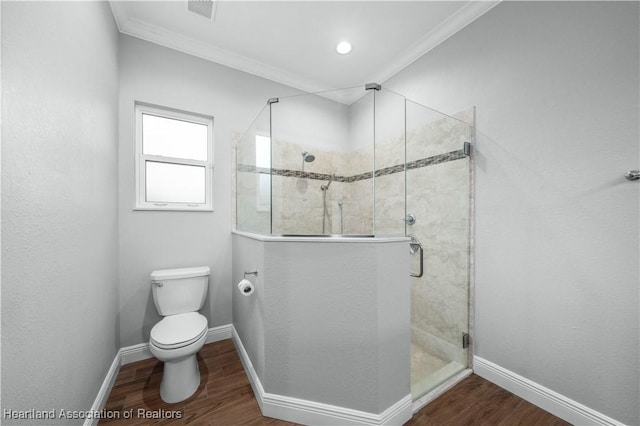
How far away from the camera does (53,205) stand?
0.96 meters

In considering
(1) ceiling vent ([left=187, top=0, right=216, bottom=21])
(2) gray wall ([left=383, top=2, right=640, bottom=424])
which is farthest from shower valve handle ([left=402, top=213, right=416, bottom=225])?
(1) ceiling vent ([left=187, top=0, right=216, bottom=21])

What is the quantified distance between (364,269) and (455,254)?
1.04m

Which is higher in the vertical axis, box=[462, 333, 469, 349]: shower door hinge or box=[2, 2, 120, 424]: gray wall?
box=[2, 2, 120, 424]: gray wall

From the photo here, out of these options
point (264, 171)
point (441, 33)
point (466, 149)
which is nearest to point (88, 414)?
point (264, 171)

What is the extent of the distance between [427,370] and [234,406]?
1.35m

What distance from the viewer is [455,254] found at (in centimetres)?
189

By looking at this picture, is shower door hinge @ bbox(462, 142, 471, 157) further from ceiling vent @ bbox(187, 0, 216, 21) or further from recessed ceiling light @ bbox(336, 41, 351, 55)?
ceiling vent @ bbox(187, 0, 216, 21)

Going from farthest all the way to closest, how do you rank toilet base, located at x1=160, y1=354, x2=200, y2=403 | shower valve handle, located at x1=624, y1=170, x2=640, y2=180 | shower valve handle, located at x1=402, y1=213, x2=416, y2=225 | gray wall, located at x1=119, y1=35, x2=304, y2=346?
gray wall, located at x1=119, y1=35, x2=304, y2=346
shower valve handle, located at x1=402, y1=213, x2=416, y2=225
toilet base, located at x1=160, y1=354, x2=200, y2=403
shower valve handle, located at x1=624, y1=170, x2=640, y2=180

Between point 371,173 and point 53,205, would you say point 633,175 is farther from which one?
point 53,205

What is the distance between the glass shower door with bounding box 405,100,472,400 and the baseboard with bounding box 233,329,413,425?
1.76 ft

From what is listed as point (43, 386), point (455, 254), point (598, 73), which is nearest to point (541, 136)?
point (598, 73)

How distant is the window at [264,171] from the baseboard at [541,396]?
1.93m

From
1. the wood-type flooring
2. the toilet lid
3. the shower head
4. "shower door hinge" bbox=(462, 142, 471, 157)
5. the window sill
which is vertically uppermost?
"shower door hinge" bbox=(462, 142, 471, 157)

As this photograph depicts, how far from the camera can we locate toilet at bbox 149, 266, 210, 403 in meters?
1.48
